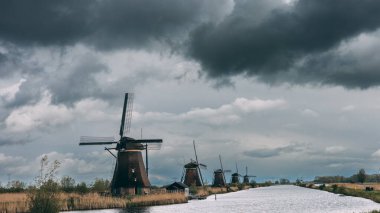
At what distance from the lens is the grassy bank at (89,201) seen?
156ft

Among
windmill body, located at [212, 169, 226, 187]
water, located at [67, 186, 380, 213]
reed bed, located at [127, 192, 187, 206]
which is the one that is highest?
windmill body, located at [212, 169, 226, 187]

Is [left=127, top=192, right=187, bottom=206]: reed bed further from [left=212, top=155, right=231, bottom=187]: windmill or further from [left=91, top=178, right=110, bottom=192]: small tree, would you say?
[left=212, top=155, right=231, bottom=187]: windmill

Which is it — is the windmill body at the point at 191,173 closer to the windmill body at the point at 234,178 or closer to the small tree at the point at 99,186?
the small tree at the point at 99,186

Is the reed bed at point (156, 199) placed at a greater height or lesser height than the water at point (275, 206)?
greater

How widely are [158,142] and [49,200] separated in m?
43.9

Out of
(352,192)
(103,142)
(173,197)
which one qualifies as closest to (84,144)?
(103,142)

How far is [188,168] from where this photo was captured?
117438mm

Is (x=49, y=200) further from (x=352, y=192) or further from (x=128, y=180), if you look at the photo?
(x=352, y=192)

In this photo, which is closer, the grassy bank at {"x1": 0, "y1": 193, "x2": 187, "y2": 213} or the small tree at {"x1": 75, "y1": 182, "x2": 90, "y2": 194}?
the grassy bank at {"x1": 0, "y1": 193, "x2": 187, "y2": 213}

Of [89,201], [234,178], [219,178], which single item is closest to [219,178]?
[219,178]

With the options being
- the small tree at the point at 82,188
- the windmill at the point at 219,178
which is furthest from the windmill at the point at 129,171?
the windmill at the point at 219,178

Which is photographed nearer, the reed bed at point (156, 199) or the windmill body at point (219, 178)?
the reed bed at point (156, 199)

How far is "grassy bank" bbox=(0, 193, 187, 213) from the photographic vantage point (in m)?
47.6

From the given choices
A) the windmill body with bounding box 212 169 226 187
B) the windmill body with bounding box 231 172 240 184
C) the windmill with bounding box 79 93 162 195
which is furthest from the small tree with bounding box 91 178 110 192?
the windmill body with bounding box 231 172 240 184
